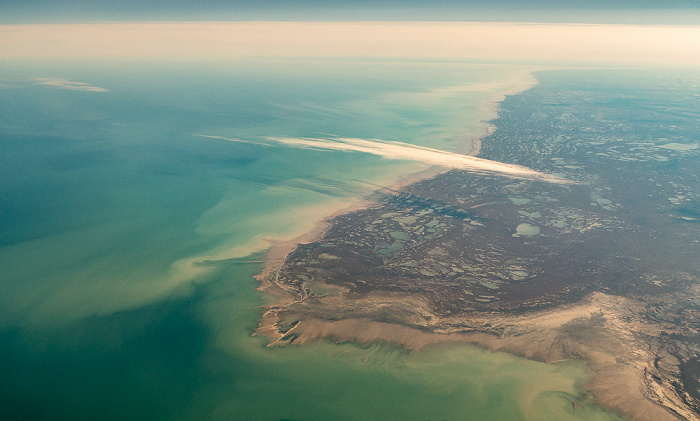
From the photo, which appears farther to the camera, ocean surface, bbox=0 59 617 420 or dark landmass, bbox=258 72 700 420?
dark landmass, bbox=258 72 700 420

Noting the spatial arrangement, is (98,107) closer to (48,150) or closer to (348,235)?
(48,150)

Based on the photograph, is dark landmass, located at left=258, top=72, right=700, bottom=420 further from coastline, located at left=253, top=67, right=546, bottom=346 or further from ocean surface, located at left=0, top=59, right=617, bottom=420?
ocean surface, located at left=0, top=59, right=617, bottom=420

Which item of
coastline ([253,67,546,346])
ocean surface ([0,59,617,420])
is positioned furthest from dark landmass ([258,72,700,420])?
ocean surface ([0,59,617,420])

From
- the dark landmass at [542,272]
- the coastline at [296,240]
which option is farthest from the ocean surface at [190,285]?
the dark landmass at [542,272]

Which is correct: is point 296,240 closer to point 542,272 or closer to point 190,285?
point 190,285

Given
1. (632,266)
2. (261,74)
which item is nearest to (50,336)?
(632,266)

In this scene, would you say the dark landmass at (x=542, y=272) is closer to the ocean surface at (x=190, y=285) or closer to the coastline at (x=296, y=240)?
the coastline at (x=296, y=240)

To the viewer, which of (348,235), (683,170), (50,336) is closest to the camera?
(50,336)
